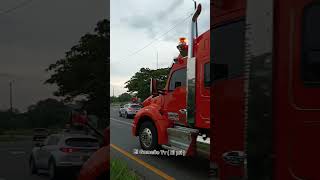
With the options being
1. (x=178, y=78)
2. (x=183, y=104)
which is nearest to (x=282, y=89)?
(x=178, y=78)

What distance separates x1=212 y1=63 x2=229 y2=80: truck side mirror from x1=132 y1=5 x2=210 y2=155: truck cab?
483mm

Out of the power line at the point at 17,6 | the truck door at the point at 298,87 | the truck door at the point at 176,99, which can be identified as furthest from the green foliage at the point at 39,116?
the truck door at the point at 176,99

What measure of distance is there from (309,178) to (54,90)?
141 centimetres

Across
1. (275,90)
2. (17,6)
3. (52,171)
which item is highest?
(17,6)

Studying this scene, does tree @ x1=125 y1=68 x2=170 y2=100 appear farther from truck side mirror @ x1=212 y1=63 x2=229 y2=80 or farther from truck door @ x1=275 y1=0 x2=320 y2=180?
truck door @ x1=275 y1=0 x2=320 y2=180

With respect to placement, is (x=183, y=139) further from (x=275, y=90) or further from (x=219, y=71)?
(x=275, y=90)

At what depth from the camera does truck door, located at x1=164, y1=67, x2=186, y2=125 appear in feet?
17.1

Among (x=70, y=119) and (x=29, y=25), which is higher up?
(x=29, y=25)

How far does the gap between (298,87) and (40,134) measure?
136cm

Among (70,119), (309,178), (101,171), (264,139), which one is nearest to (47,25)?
(70,119)

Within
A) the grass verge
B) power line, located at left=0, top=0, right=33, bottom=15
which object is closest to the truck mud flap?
the grass verge

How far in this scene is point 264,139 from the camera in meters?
2.47

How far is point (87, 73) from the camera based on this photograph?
237 centimetres

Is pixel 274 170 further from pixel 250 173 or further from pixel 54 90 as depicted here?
pixel 54 90
